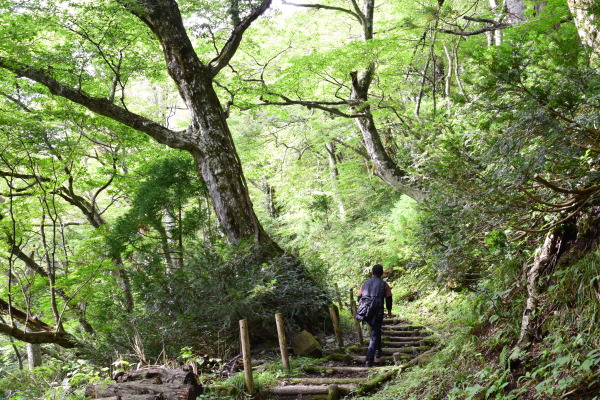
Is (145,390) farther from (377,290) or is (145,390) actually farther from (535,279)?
(535,279)

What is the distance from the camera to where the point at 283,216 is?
758 inches

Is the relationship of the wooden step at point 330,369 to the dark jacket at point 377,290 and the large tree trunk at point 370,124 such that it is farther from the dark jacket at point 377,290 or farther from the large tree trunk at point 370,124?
the large tree trunk at point 370,124

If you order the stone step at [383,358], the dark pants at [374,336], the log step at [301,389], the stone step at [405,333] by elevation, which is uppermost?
the dark pants at [374,336]

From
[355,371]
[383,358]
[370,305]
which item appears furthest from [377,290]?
[355,371]

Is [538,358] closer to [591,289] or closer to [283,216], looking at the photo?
[591,289]

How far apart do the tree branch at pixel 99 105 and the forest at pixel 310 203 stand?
0.14 feet

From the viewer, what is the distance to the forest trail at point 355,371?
540 cm

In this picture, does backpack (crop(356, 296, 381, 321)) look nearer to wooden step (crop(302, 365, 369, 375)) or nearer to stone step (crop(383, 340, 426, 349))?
wooden step (crop(302, 365, 369, 375))

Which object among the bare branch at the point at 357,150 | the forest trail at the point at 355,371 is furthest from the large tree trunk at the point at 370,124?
the bare branch at the point at 357,150

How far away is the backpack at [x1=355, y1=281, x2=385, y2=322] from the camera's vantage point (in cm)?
652

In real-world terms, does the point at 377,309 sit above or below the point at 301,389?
above

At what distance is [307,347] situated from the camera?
7.34 metres

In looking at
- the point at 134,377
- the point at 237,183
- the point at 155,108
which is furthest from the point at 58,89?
the point at 155,108

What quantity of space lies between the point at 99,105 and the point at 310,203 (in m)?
10.7
